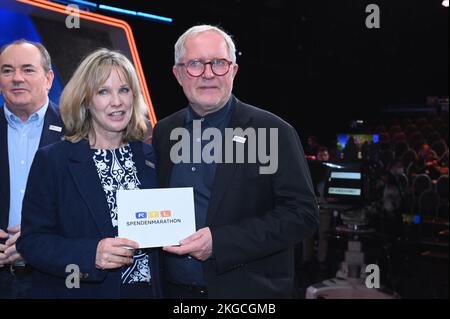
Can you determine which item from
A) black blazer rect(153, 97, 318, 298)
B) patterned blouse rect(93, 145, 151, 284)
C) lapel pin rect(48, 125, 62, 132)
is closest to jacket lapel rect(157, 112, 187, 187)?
black blazer rect(153, 97, 318, 298)

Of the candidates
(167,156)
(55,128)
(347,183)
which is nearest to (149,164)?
(167,156)

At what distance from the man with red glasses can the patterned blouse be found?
0.36 feet

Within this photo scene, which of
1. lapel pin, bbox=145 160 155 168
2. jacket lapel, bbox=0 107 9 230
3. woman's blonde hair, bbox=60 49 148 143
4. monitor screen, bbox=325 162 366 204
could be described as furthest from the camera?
monitor screen, bbox=325 162 366 204

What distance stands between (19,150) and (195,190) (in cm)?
77

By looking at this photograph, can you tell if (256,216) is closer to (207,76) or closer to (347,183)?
(207,76)

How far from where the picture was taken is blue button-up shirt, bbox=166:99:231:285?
1784mm

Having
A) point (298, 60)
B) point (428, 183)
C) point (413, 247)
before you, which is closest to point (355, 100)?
point (298, 60)

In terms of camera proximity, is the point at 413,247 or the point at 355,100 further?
the point at 355,100

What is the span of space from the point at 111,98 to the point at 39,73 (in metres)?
0.51

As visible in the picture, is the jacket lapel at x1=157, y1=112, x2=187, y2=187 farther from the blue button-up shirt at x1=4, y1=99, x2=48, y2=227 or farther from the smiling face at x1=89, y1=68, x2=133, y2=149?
the blue button-up shirt at x1=4, y1=99, x2=48, y2=227

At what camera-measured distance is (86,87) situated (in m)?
1.70

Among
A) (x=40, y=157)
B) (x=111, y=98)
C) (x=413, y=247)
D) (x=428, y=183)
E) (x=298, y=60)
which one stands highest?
(x=298, y=60)

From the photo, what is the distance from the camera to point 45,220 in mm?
1624

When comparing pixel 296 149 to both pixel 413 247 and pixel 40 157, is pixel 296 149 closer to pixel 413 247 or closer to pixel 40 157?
pixel 40 157
